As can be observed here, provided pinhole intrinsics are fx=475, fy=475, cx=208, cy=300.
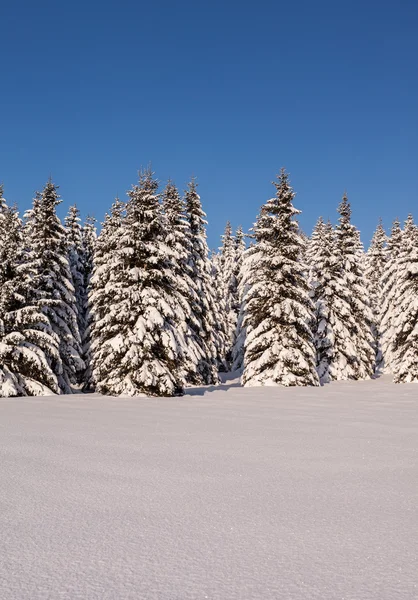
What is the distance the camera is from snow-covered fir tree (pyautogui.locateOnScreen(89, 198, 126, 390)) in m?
23.2

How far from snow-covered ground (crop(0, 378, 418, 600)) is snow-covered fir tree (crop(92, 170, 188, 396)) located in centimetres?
969

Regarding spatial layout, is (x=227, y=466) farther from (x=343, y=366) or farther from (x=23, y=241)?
(x=343, y=366)

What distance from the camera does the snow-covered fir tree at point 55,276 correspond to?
26.2 meters

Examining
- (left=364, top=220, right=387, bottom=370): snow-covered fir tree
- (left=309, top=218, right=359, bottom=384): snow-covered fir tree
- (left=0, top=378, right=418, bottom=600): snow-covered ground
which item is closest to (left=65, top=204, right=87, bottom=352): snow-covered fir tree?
(left=309, top=218, right=359, bottom=384): snow-covered fir tree

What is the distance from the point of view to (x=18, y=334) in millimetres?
20469

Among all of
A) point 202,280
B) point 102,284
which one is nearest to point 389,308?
point 202,280

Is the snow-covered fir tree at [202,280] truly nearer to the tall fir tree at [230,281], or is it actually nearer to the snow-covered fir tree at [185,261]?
the snow-covered fir tree at [185,261]

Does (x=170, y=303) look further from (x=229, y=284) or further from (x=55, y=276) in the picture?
(x=229, y=284)

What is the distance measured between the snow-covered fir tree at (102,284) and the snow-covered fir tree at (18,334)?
8.36 ft

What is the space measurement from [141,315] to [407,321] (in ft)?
67.5

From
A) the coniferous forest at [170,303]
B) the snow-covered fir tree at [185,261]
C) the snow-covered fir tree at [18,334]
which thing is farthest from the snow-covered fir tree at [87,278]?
the snow-covered fir tree at [18,334]

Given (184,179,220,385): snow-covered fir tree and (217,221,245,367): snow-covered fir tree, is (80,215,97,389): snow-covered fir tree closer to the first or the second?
(184,179,220,385): snow-covered fir tree

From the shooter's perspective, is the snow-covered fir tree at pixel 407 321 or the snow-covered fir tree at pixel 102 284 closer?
the snow-covered fir tree at pixel 102 284

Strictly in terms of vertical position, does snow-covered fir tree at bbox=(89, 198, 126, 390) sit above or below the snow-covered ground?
above
